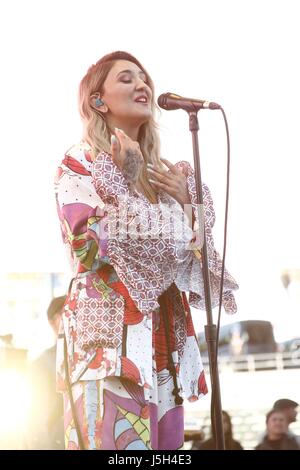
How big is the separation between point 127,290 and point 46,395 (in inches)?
103

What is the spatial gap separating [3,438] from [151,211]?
9.55 feet

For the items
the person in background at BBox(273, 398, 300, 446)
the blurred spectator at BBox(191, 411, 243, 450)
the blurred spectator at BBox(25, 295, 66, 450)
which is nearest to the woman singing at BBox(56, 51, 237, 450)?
the blurred spectator at BBox(25, 295, 66, 450)

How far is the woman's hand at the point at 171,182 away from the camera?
1.69 metres

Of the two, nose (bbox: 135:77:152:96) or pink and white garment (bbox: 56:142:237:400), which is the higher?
nose (bbox: 135:77:152:96)

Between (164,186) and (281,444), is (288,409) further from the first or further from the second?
(164,186)

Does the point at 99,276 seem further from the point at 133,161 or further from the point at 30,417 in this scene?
the point at 30,417

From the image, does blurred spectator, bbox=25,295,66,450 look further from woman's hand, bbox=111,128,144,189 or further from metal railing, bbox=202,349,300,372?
metal railing, bbox=202,349,300,372

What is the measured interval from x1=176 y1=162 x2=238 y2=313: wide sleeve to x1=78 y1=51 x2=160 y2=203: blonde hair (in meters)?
0.09

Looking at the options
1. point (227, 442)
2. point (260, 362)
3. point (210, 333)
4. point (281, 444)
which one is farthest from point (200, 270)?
point (260, 362)

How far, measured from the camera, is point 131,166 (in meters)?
1.62

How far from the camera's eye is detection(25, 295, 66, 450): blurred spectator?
12.5 ft

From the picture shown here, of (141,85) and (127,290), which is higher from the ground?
(141,85)
